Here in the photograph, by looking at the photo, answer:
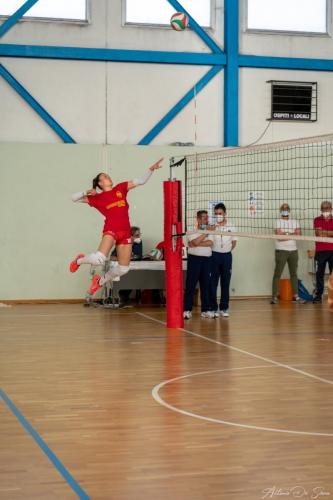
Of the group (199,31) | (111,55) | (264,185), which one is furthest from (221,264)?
(199,31)

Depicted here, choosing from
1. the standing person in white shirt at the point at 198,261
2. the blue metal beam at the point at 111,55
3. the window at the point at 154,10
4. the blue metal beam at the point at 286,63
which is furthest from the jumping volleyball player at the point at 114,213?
the blue metal beam at the point at 286,63

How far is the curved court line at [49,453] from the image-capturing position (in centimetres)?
495

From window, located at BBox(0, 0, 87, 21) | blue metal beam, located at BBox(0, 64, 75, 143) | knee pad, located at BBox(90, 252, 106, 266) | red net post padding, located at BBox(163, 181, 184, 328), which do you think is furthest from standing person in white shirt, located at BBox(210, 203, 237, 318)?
window, located at BBox(0, 0, 87, 21)

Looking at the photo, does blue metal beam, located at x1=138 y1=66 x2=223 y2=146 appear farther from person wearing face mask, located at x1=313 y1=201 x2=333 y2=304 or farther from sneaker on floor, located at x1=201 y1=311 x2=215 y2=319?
sneaker on floor, located at x1=201 y1=311 x2=215 y2=319

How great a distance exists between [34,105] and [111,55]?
1787 mm

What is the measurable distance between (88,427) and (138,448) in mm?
740

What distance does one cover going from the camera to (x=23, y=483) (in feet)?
16.7

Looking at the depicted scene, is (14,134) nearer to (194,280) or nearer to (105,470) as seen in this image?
(194,280)

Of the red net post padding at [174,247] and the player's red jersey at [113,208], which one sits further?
the red net post padding at [174,247]

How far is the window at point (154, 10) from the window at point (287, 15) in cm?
113

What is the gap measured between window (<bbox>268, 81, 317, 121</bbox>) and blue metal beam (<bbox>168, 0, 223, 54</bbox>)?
53.0 inches

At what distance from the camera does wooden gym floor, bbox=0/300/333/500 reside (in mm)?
5141

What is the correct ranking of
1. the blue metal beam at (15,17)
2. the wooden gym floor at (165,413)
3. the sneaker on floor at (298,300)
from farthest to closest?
the sneaker on floor at (298,300) < the blue metal beam at (15,17) < the wooden gym floor at (165,413)

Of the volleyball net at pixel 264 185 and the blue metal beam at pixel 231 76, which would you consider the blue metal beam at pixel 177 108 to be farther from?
the volleyball net at pixel 264 185
